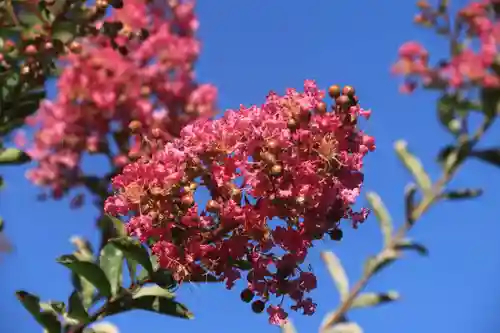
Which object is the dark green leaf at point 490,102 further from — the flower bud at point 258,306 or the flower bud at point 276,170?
the flower bud at point 258,306

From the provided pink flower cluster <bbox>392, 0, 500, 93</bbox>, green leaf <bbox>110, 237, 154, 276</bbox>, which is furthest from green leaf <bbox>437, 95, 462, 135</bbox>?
green leaf <bbox>110, 237, 154, 276</bbox>

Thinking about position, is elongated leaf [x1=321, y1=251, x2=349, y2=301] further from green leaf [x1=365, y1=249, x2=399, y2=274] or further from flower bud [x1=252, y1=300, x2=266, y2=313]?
flower bud [x1=252, y1=300, x2=266, y2=313]

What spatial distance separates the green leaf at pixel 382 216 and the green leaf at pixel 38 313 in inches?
26.3

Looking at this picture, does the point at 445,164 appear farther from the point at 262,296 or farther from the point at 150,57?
the point at 150,57

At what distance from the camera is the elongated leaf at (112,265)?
141 cm

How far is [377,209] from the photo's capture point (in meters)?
1.29

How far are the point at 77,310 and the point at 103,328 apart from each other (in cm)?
9

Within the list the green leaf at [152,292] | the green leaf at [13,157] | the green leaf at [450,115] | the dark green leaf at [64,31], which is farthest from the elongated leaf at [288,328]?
the dark green leaf at [64,31]

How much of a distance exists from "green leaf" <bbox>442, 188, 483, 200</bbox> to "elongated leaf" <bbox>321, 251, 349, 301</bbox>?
0.23 meters

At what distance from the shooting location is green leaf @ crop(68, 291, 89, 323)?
4.50 feet

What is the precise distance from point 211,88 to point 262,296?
2.42 meters

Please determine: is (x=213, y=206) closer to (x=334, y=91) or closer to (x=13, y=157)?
(x=334, y=91)

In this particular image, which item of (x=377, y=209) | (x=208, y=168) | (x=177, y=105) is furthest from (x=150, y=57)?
(x=377, y=209)

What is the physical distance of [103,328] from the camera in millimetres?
1438
